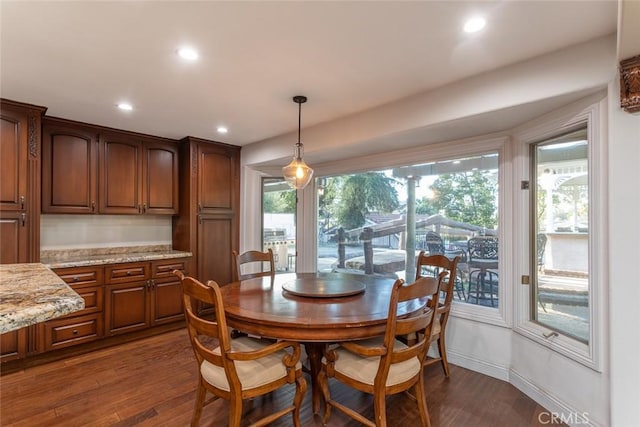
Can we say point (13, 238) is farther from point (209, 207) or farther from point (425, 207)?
point (425, 207)

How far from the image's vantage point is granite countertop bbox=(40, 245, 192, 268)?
10.6 ft

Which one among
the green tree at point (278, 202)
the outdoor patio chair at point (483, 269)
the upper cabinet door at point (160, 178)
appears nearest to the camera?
the outdoor patio chair at point (483, 269)

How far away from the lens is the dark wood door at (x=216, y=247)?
414 centimetres

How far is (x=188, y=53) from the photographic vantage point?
1.98m

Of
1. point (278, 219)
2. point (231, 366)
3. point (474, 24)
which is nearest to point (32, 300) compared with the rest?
point (231, 366)

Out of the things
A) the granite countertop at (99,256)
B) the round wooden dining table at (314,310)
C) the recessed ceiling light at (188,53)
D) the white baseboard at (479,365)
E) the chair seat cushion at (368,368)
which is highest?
the recessed ceiling light at (188,53)

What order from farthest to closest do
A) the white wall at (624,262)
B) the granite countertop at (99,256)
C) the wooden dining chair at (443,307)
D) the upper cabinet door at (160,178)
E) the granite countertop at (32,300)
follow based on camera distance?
the upper cabinet door at (160,178) < the granite countertop at (99,256) < the wooden dining chair at (443,307) < the white wall at (624,262) < the granite countertop at (32,300)

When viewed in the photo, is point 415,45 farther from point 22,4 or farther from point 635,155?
point 22,4

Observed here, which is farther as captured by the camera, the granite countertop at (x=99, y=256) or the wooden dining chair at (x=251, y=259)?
the granite countertop at (x=99, y=256)

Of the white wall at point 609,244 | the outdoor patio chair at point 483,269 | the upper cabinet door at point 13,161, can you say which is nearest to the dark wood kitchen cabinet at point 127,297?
the upper cabinet door at point 13,161

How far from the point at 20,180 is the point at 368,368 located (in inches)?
134

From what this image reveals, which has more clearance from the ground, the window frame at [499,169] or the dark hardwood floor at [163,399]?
the window frame at [499,169]

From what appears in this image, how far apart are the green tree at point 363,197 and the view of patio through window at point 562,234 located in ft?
4.78

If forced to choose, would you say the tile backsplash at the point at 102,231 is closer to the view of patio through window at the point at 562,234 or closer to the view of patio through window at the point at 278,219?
the view of patio through window at the point at 278,219
